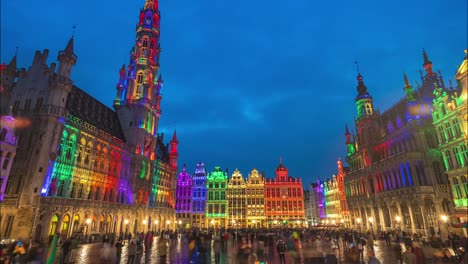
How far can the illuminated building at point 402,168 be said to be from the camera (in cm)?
4038

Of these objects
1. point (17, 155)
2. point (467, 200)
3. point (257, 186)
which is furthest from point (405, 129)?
point (17, 155)

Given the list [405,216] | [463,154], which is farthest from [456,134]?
[405,216]

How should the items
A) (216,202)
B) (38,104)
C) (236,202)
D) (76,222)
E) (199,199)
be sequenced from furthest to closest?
(236,202) → (216,202) → (199,199) → (76,222) → (38,104)

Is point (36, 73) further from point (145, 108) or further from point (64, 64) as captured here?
point (145, 108)

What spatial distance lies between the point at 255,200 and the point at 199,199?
1850 cm

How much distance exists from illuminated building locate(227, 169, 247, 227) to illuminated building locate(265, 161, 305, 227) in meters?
7.81

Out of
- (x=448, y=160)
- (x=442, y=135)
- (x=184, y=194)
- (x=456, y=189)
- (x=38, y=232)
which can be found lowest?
(x=38, y=232)

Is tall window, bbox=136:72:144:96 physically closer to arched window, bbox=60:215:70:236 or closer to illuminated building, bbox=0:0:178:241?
illuminated building, bbox=0:0:178:241

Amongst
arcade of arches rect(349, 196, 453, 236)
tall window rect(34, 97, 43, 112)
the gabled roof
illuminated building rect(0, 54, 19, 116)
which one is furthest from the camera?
the gabled roof

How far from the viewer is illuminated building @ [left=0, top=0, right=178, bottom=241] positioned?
34.7 metres

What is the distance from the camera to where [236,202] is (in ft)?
293

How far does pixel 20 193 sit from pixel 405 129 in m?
57.8

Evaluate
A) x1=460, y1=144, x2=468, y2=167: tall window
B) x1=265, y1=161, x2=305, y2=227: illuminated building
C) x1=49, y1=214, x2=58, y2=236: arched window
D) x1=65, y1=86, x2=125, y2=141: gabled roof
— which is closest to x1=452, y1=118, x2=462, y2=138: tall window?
x1=460, y1=144, x2=468, y2=167: tall window

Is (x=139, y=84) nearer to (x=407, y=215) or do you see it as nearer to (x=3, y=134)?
(x=3, y=134)
